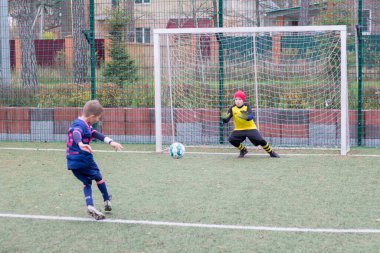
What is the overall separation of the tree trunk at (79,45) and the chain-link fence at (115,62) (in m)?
0.02

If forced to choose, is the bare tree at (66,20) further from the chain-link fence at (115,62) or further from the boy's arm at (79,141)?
the boy's arm at (79,141)

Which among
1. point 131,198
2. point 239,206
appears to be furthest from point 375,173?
point 131,198

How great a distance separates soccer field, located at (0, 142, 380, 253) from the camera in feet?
20.3

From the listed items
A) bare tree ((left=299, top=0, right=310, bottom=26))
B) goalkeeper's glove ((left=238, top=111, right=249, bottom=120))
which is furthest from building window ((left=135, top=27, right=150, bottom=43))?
bare tree ((left=299, top=0, right=310, bottom=26))

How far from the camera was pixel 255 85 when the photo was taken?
13.6 metres

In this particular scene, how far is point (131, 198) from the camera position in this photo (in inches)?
326

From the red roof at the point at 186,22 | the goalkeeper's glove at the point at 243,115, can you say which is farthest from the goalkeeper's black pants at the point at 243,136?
the red roof at the point at 186,22

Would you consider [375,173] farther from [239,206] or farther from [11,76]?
[11,76]

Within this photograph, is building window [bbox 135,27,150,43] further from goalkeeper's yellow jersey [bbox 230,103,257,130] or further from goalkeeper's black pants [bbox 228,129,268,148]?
goalkeeper's black pants [bbox 228,129,268,148]

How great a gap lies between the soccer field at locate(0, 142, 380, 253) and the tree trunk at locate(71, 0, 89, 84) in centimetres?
256

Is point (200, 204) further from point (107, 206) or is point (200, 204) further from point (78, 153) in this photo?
point (78, 153)

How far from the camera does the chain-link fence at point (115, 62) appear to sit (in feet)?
42.8

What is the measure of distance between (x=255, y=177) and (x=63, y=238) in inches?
154

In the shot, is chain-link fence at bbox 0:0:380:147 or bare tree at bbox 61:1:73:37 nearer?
chain-link fence at bbox 0:0:380:147
